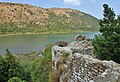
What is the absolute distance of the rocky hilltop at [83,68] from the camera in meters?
6.18

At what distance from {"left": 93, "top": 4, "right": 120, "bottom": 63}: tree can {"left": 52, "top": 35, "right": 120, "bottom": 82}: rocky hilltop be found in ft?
4.03

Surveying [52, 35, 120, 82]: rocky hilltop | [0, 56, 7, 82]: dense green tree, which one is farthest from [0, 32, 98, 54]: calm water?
[52, 35, 120, 82]: rocky hilltop

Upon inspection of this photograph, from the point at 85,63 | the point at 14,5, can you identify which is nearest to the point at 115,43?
the point at 85,63

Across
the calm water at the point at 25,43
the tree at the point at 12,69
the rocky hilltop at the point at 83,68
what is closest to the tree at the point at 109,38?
the rocky hilltop at the point at 83,68

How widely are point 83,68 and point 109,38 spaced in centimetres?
262

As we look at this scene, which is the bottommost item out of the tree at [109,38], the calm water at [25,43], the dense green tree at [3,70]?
the calm water at [25,43]

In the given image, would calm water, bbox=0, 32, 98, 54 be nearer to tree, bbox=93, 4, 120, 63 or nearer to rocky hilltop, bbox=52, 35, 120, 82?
rocky hilltop, bbox=52, 35, 120, 82

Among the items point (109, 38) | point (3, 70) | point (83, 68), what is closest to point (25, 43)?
point (3, 70)

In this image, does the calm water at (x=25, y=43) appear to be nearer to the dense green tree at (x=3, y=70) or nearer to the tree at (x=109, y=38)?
the dense green tree at (x=3, y=70)

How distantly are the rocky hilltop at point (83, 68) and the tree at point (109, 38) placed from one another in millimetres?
1229

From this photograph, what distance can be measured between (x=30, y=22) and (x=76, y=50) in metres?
174

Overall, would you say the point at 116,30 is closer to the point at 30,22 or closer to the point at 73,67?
the point at 73,67

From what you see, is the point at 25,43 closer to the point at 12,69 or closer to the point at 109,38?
the point at 12,69

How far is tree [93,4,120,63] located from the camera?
9.59m
